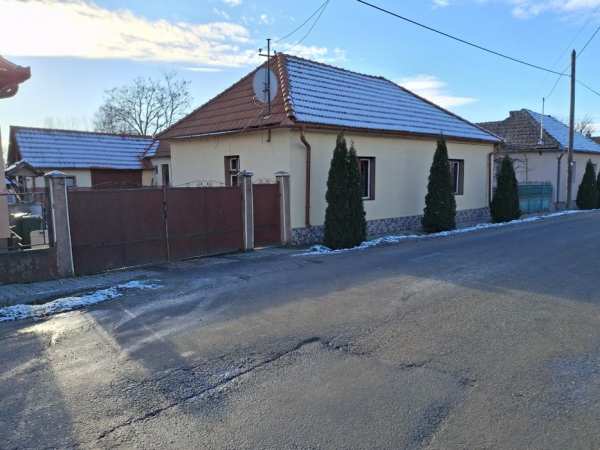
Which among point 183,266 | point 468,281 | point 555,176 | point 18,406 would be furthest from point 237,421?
point 555,176

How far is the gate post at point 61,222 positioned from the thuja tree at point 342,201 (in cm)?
633

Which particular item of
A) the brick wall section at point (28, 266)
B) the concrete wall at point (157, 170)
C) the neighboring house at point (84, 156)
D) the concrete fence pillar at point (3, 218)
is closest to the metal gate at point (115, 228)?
the brick wall section at point (28, 266)

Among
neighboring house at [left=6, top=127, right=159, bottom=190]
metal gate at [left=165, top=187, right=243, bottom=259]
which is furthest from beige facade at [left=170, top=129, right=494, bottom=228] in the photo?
neighboring house at [left=6, top=127, right=159, bottom=190]

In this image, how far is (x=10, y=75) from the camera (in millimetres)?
8547

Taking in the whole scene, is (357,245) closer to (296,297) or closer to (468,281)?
(468,281)

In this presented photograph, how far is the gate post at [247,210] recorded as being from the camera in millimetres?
11406

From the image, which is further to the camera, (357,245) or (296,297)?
(357,245)

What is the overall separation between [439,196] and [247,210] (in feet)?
23.3

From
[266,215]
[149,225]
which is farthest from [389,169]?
[149,225]

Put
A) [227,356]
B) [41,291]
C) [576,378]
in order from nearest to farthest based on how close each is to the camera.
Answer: [576,378] → [227,356] → [41,291]

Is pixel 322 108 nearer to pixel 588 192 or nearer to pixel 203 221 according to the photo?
pixel 203 221

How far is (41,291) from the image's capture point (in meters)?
7.46

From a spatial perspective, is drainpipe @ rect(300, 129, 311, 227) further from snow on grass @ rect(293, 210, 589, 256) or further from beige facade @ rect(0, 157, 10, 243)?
beige facade @ rect(0, 157, 10, 243)

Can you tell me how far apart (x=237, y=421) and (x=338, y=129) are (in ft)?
35.5
